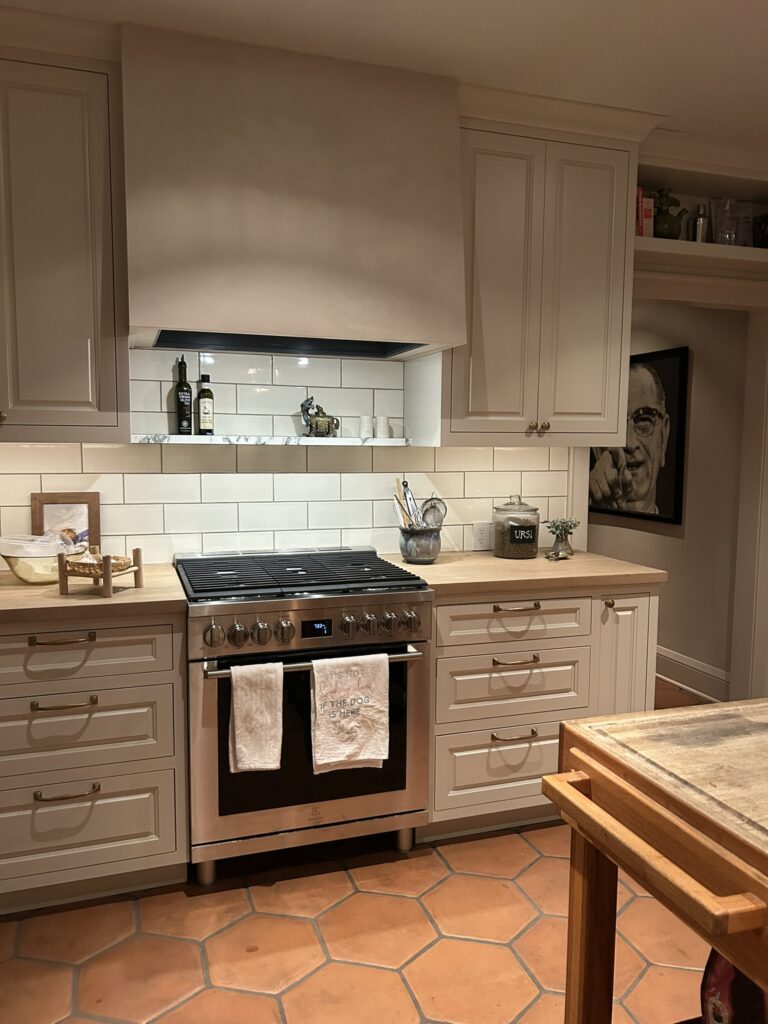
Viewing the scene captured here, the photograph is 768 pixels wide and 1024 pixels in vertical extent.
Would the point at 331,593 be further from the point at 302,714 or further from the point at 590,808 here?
the point at 590,808

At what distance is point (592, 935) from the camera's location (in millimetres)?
1382

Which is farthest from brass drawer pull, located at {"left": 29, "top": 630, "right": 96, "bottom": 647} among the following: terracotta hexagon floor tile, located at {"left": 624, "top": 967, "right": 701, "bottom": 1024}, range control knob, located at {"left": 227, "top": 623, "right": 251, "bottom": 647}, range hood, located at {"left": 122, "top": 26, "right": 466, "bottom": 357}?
terracotta hexagon floor tile, located at {"left": 624, "top": 967, "right": 701, "bottom": 1024}

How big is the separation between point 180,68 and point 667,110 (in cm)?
182

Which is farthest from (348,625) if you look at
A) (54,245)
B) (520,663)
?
(54,245)

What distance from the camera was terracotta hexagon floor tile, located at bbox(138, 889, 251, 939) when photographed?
2349 mm

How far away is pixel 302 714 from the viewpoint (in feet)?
8.29

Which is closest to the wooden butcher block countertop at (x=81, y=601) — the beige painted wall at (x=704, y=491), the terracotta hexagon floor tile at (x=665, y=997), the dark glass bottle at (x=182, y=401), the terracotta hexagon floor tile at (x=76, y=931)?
the dark glass bottle at (x=182, y=401)

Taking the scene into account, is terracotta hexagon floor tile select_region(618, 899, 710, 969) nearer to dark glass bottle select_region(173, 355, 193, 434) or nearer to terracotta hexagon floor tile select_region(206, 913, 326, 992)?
terracotta hexagon floor tile select_region(206, 913, 326, 992)

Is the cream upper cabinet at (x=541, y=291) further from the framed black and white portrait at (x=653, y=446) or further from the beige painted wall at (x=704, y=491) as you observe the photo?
the framed black and white portrait at (x=653, y=446)

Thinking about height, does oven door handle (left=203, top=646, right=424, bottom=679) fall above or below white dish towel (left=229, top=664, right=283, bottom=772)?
above

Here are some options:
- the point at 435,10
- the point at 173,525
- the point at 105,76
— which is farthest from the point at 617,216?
the point at 173,525

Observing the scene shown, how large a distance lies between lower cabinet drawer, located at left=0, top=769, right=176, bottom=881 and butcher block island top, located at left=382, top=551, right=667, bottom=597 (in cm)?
115

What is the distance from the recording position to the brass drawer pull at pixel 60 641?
230 cm

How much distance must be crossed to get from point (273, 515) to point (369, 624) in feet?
2.52
